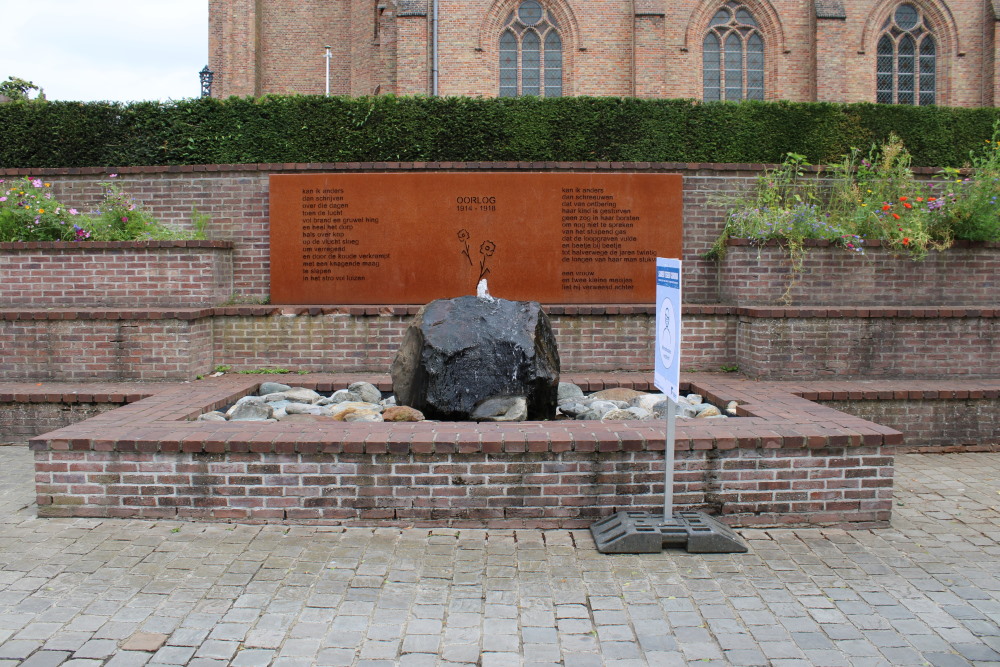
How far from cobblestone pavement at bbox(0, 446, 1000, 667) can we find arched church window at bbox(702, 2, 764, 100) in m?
18.1

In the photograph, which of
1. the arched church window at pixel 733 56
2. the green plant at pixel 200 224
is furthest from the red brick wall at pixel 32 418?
the arched church window at pixel 733 56

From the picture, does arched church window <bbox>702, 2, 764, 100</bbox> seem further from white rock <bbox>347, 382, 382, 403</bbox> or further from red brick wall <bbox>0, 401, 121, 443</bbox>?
red brick wall <bbox>0, 401, 121, 443</bbox>

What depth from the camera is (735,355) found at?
28.7ft

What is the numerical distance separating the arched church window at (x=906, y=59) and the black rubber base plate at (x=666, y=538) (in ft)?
67.0

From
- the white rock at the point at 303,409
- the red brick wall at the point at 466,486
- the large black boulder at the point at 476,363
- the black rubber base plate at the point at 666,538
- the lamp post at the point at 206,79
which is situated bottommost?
the black rubber base plate at the point at 666,538

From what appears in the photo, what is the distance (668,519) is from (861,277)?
5411 mm

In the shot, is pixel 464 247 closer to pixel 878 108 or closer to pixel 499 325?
pixel 499 325

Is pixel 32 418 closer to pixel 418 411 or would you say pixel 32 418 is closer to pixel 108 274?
pixel 108 274

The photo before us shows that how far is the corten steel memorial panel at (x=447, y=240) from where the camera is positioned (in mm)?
9211

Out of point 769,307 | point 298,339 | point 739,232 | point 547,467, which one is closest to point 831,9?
point 739,232

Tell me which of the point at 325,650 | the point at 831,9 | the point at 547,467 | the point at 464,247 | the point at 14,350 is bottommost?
the point at 325,650

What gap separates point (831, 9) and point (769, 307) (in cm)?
1570

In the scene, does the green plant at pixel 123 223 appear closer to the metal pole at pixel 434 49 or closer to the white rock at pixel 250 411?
the white rock at pixel 250 411

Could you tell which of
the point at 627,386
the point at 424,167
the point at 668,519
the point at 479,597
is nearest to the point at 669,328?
the point at 668,519
